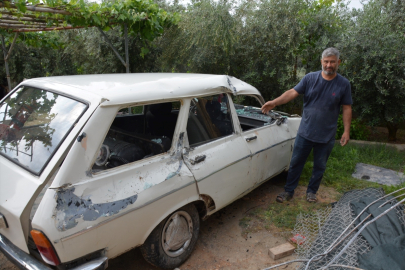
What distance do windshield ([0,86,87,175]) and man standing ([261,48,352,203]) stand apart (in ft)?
7.47

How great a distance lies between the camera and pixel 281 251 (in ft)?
9.57

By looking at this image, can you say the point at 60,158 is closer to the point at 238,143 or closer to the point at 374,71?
the point at 238,143

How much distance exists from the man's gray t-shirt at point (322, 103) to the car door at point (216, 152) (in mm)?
950

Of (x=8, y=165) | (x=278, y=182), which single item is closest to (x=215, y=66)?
(x=278, y=182)

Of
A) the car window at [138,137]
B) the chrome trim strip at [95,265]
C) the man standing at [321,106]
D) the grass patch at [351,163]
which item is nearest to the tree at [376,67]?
the grass patch at [351,163]

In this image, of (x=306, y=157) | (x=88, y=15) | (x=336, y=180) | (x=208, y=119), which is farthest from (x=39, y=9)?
(x=336, y=180)

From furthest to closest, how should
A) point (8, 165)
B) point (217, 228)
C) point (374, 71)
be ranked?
1. point (374, 71)
2. point (217, 228)
3. point (8, 165)

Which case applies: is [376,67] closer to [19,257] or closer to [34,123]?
[34,123]

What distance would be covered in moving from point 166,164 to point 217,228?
4.40ft

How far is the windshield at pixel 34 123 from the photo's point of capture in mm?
2115

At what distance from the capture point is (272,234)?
329 centimetres

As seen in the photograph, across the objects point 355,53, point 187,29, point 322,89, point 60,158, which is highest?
point 187,29

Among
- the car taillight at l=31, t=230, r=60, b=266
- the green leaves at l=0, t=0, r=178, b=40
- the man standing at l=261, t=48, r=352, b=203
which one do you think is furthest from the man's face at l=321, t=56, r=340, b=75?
the car taillight at l=31, t=230, r=60, b=266

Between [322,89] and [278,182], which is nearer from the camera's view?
[322,89]
